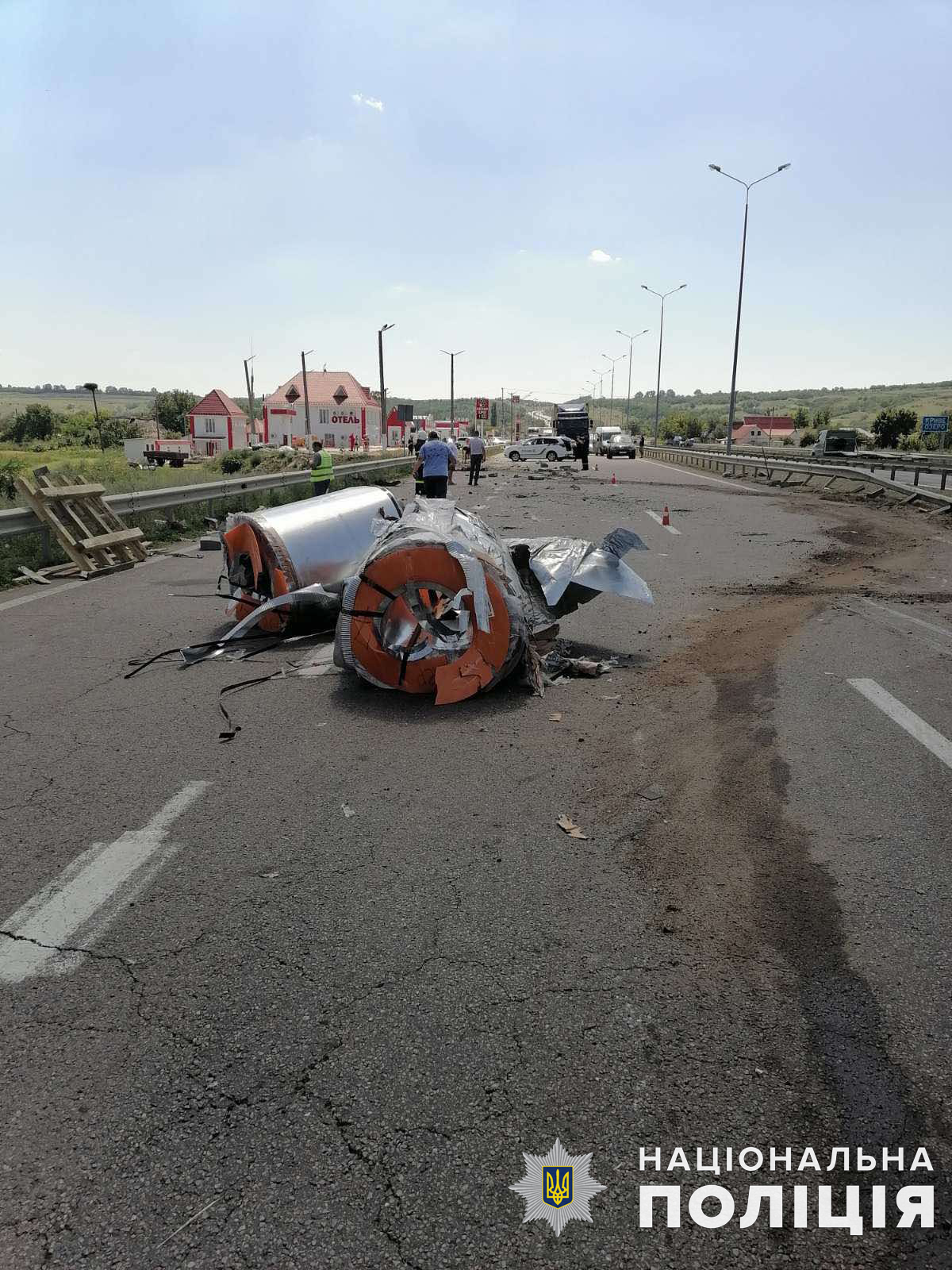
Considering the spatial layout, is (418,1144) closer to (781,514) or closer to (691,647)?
(691,647)

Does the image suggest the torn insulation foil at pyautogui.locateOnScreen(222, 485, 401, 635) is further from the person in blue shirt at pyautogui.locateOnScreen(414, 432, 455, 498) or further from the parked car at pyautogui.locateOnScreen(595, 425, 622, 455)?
the parked car at pyautogui.locateOnScreen(595, 425, 622, 455)

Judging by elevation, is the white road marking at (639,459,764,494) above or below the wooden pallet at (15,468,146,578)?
below

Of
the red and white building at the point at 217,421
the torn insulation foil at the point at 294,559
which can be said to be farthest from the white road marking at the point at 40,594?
the red and white building at the point at 217,421

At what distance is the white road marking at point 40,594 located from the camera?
999 cm

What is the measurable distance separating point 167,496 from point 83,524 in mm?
2689

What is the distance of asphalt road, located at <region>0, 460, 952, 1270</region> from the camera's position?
225cm

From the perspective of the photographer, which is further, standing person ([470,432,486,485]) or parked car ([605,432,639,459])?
parked car ([605,432,639,459])

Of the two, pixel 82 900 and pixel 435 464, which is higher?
pixel 435 464

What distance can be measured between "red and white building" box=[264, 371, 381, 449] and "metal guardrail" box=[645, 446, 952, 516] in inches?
2449

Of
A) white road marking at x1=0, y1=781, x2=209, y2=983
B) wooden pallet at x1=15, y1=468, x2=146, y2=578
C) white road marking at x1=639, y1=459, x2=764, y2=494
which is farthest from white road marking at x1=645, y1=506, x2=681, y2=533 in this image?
white road marking at x1=0, y1=781, x2=209, y2=983

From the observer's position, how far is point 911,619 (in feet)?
28.9

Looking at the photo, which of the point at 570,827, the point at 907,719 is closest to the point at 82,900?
the point at 570,827

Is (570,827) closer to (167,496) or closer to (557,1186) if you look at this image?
(557,1186)

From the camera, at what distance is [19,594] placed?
10.5 metres
